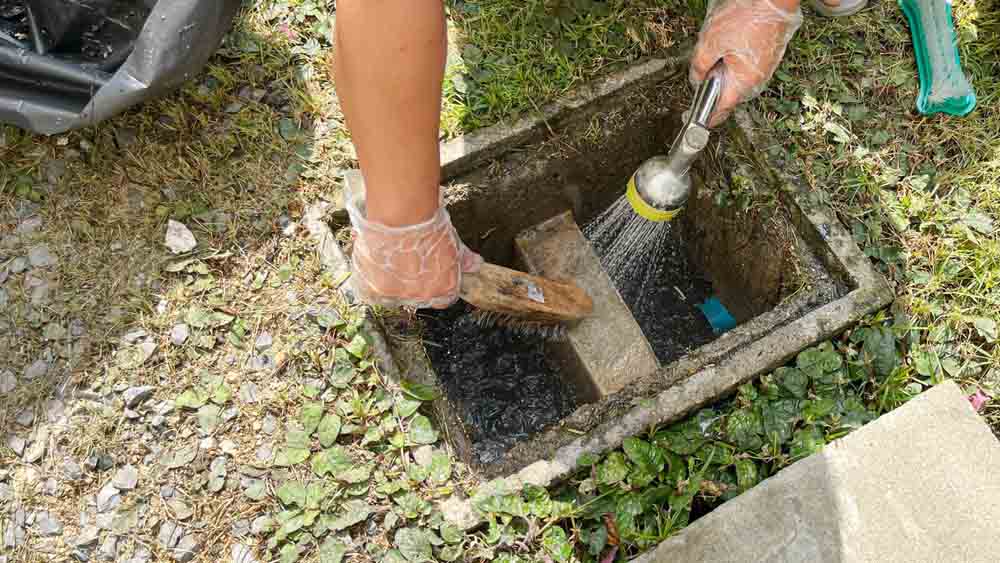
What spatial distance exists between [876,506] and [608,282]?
1.06 meters

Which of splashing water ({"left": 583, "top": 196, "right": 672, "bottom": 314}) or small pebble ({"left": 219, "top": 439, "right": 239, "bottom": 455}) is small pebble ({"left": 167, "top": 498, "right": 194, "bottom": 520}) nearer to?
small pebble ({"left": 219, "top": 439, "right": 239, "bottom": 455})

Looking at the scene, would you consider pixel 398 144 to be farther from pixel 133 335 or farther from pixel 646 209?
pixel 133 335

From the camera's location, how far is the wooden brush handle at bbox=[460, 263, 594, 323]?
1.96 meters

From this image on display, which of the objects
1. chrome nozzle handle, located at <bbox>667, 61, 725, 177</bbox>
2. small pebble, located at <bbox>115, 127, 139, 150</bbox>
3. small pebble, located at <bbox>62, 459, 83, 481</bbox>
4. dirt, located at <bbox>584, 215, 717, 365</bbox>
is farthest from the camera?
dirt, located at <bbox>584, 215, 717, 365</bbox>

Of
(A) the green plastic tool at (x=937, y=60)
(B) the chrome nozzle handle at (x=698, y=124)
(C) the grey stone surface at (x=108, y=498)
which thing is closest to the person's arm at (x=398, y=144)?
(B) the chrome nozzle handle at (x=698, y=124)

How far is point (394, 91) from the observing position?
1.32m

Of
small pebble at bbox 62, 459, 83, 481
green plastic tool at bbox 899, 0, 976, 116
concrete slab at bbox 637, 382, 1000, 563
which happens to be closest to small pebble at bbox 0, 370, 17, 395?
small pebble at bbox 62, 459, 83, 481

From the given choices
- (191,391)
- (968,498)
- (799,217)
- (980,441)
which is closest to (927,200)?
(799,217)

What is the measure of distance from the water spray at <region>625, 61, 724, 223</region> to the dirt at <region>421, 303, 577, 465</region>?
696 mm

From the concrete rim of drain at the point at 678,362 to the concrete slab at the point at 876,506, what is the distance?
27 centimetres

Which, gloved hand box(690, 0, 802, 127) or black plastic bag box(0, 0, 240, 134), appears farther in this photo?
black plastic bag box(0, 0, 240, 134)

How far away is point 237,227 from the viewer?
217 centimetres

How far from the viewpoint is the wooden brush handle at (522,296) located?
1.96m

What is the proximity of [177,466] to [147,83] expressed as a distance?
1100mm
